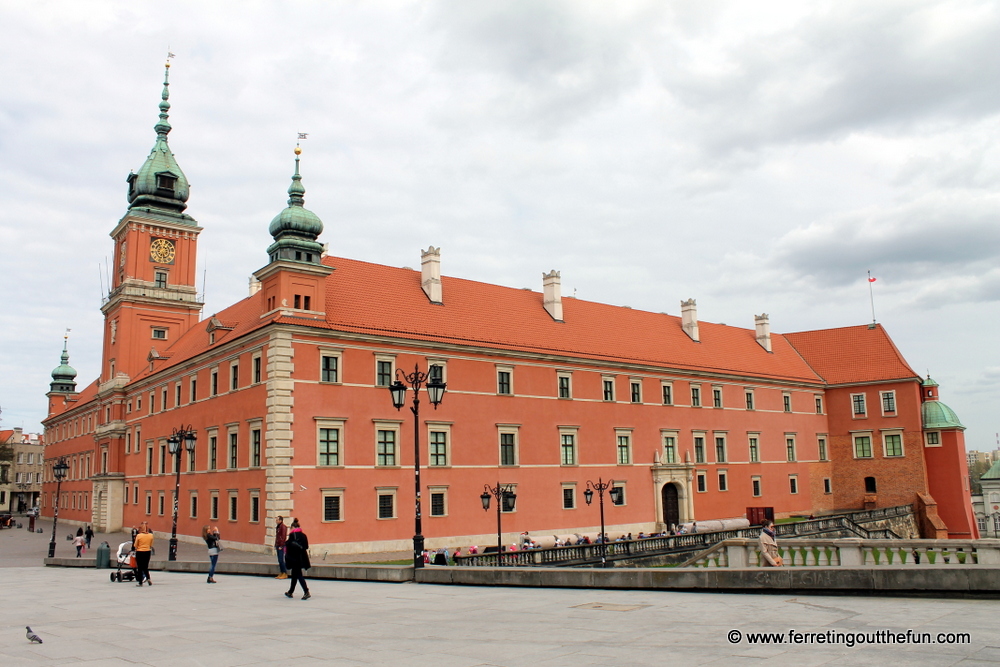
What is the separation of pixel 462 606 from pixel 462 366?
25.3 m

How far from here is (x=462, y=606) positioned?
43.5 feet

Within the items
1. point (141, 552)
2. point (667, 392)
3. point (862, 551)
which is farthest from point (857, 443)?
point (141, 552)

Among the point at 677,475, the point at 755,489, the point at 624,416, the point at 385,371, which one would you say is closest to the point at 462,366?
the point at 385,371

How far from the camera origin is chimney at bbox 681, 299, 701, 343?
54250 mm

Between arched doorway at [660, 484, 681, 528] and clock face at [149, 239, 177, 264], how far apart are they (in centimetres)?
3670

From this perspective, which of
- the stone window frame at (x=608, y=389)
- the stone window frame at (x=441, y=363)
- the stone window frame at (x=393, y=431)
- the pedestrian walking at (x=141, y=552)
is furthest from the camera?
the stone window frame at (x=608, y=389)

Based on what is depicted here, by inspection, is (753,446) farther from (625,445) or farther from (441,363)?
(441,363)

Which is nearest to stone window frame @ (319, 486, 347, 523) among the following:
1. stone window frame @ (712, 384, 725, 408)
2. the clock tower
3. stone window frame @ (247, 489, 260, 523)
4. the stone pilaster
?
the stone pilaster

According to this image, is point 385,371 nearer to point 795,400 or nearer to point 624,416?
point 624,416

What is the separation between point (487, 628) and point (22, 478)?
11758cm

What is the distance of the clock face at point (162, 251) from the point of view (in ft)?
177

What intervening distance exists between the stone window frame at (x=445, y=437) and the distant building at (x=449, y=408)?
97 millimetres

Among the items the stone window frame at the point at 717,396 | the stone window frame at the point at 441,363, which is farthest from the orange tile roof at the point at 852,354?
the stone window frame at the point at 441,363

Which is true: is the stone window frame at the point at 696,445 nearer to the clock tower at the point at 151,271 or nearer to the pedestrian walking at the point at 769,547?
the pedestrian walking at the point at 769,547
